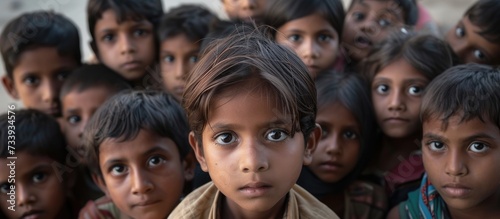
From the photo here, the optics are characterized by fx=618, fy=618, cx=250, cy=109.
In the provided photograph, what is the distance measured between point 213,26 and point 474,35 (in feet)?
4.60

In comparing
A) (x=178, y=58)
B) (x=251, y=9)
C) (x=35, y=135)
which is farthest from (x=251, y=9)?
(x=35, y=135)

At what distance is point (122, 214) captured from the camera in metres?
2.76

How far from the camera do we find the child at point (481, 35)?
3.16 meters

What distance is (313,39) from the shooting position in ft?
10.8

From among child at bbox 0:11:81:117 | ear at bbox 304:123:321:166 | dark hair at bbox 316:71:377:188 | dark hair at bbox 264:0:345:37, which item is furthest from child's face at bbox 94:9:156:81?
ear at bbox 304:123:321:166

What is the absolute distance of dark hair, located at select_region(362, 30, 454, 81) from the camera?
290 centimetres

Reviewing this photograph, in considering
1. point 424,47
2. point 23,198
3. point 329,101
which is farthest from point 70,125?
point 424,47

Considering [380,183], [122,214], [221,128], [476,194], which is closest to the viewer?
[221,128]

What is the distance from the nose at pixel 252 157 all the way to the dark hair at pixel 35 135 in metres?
1.51

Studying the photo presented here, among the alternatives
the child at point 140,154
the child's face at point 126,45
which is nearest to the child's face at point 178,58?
the child's face at point 126,45

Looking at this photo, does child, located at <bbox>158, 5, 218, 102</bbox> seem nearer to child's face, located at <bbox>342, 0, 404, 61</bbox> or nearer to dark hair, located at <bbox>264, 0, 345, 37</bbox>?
dark hair, located at <bbox>264, 0, 345, 37</bbox>

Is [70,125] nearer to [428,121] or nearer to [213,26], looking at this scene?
[213,26]

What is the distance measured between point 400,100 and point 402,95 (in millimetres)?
40

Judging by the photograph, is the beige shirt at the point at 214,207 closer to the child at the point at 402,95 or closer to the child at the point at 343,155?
the child at the point at 343,155
